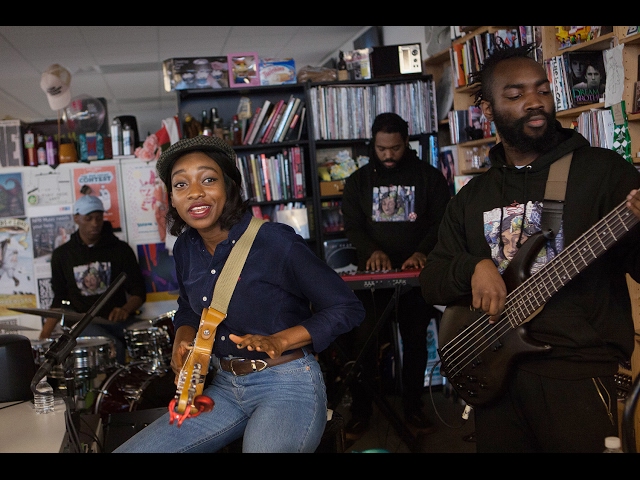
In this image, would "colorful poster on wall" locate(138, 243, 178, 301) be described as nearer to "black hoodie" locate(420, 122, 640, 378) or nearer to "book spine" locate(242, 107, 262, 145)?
"book spine" locate(242, 107, 262, 145)

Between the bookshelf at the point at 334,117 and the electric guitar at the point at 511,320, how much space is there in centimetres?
299

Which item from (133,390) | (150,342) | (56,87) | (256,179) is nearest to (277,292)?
(133,390)

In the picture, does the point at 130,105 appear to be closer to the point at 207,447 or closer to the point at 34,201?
the point at 34,201

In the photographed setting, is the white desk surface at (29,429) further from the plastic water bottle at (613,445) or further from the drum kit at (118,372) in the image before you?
the plastic water bottle at (613,445)

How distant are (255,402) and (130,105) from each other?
1116cm

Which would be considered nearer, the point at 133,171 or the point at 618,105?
the point at 618,105

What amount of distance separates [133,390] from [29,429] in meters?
1.53

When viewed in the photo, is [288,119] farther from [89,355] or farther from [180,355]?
[180,355]

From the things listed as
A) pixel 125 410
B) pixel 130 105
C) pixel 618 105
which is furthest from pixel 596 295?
pixel 130 105

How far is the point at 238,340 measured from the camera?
2.00 m

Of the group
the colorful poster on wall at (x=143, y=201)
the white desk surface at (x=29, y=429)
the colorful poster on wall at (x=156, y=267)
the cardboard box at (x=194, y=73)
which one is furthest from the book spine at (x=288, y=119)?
the white desk surface at (x=29, y=429)

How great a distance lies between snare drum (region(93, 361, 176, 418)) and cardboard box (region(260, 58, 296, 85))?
2380 millimetres

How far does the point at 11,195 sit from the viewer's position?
5.65 m
